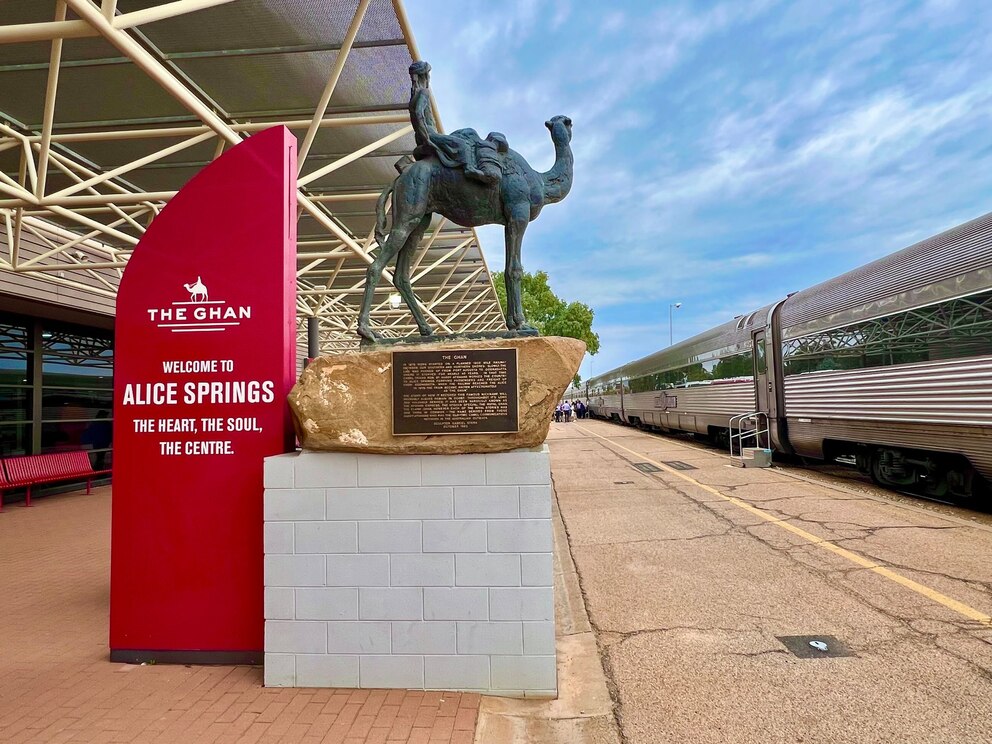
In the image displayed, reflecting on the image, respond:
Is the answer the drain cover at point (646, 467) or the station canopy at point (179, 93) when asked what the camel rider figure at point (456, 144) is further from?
the drain cover at point (646, 467)

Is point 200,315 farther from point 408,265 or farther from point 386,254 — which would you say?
point 408,265

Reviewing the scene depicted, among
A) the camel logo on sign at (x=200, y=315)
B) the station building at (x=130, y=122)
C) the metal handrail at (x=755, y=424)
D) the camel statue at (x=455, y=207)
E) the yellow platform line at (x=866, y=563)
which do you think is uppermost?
the station building at (x=130, y=122)

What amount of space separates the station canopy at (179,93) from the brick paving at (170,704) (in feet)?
15.1

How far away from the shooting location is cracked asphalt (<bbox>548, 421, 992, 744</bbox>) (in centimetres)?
318

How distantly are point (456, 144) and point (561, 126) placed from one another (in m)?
0.91

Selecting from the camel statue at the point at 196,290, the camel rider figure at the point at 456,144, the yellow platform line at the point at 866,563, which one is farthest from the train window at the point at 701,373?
the camel statue at the point at 196,290

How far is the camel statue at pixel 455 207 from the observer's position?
4.04m

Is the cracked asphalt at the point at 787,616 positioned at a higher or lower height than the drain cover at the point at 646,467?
lower

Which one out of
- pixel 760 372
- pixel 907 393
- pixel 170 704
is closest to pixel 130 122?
pixel 170 704

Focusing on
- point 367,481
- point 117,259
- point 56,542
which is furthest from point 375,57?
point 117,259

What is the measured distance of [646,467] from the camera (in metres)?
14.0

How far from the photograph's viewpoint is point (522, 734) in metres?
3.02

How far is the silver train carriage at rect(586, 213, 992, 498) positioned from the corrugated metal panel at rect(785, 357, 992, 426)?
0.6 inches

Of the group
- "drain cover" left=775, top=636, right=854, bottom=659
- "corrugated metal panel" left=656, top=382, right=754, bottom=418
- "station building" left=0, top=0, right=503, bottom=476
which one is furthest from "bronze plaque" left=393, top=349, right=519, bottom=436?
"corrugated metal panel" left=656, top=382, right=754, bottom=418
